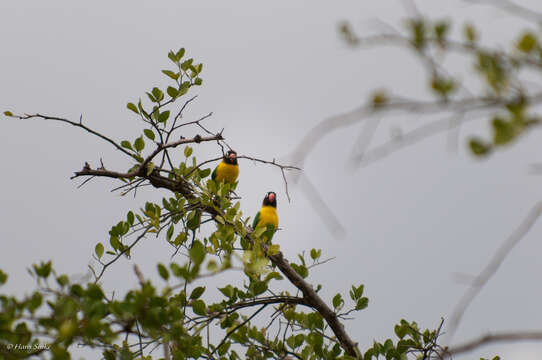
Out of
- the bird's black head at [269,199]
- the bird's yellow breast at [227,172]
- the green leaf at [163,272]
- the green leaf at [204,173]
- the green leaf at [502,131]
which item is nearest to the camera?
the green leaf at [502,131]

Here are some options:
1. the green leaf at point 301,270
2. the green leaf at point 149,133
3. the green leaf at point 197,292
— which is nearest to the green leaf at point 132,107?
the green leaf at point 149,133

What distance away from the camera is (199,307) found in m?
3.53

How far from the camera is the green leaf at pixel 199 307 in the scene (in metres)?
3.51

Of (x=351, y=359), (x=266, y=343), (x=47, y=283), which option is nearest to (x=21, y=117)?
(x=47, y=283)

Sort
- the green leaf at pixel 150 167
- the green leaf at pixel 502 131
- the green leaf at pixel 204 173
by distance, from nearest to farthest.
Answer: the green leaf at pixel 502 131 → the green leaf at pixel 150 167 → the green leaf at pixel 204 173

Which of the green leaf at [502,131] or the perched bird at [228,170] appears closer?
the green leaf at [502,131]

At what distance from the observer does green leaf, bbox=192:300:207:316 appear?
3508 mm

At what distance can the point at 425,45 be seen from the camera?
1.28 metres

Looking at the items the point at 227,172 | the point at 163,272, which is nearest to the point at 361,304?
the point at 163,272

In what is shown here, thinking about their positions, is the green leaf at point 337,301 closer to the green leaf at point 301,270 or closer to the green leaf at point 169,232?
the green leaf at point 301,270

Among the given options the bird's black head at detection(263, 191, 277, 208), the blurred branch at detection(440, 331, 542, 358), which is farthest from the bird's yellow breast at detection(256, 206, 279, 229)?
the blurred branch at detection(440, 331, 542, 358)

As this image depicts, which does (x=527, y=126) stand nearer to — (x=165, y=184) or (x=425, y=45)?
(x=425, y=45)

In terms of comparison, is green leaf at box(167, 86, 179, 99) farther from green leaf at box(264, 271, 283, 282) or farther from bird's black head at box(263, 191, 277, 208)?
bird's black head at box(263, 191, 277, 208)

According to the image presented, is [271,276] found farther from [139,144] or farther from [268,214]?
[268,214]
